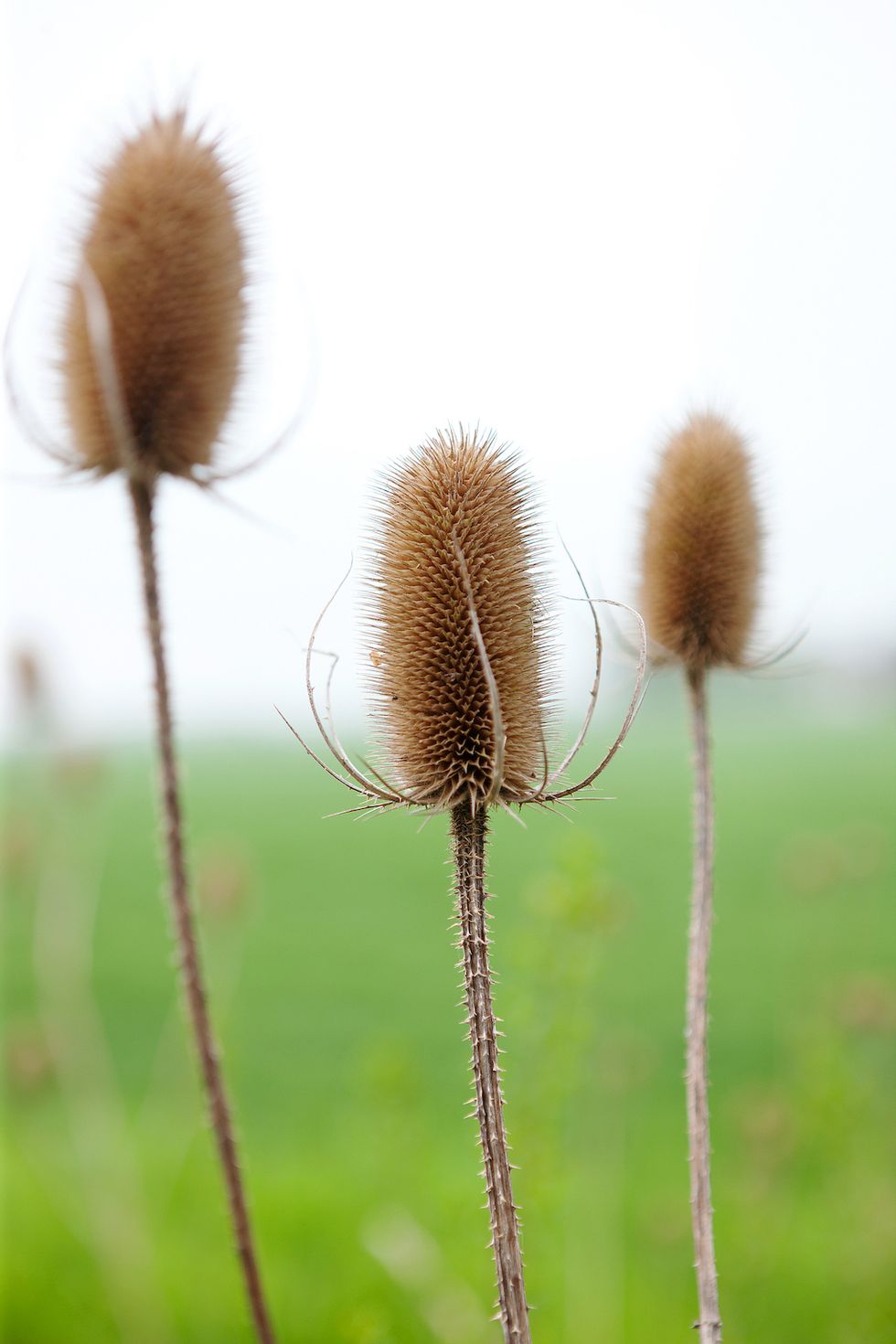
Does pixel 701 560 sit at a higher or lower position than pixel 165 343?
lower

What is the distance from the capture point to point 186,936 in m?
1.44

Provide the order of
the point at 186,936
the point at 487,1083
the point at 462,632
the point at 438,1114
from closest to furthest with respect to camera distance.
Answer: the point at 487,1083, the point at 462,632, the point at 186,936, the point at 438,1114

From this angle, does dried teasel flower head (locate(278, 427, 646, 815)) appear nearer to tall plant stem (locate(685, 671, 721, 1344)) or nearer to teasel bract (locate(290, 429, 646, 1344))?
teasel bract (locate(290, 429, 646, 1344))

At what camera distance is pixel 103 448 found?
157 centimetres

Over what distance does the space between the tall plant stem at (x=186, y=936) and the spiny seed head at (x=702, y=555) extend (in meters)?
0.61

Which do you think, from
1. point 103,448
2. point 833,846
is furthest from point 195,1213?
point 103,448

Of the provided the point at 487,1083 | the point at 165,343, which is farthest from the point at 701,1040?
the point at 165,343

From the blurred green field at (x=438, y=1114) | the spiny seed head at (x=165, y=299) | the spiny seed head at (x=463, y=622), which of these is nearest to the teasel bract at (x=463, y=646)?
the spiny seed head at (x=463, y=622)

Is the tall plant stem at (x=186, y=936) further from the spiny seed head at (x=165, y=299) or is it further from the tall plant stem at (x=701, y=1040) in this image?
the tall plant stem at (x=701, y=1040)

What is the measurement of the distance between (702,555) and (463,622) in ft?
1.57

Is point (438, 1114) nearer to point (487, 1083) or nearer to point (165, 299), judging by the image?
point (165, 299)

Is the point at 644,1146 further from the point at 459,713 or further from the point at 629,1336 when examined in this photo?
the point at 459,713

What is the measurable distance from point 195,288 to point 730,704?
38334 mm

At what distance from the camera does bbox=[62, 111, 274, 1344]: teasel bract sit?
4.75ft
